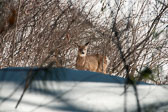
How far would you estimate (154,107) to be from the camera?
5.36 feet

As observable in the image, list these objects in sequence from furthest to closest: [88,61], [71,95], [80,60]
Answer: [88,61] → [80,60] → [71,95]

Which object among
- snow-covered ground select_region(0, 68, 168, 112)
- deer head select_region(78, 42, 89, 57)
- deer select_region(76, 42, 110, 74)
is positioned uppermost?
deer head select_region(78, 42, 89, 57)

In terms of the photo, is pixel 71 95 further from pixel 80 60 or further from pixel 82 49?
pixel 80 60

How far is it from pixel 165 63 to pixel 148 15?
1.14 metres

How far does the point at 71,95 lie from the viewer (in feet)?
5.82

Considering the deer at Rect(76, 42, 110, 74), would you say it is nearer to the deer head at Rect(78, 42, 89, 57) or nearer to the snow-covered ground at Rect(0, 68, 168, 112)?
the deer head at Rect(78, 42, 89, 57)

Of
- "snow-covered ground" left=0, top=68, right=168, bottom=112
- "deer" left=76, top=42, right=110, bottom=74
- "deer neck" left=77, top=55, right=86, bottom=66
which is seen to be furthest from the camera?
"deer neck" left=77, top=55, right=86, bottom=66

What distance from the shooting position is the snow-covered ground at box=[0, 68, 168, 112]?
1.69 metres

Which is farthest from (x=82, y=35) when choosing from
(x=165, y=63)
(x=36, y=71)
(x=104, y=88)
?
(x=36, y=71)

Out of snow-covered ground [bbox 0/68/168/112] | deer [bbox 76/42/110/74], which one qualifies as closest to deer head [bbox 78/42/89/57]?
deer [bbox 76/42/110/74]

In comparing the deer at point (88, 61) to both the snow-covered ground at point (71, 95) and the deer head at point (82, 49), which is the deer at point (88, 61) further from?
the snow-covered ground at point (71, 95)

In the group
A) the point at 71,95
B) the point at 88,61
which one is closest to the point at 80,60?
the point at 88,61

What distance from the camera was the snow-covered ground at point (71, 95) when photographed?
66.6 inches

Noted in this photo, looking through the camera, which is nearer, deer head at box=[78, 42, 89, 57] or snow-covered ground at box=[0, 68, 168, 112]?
snow-covered ground at box=[0, 68, 168, 112]
